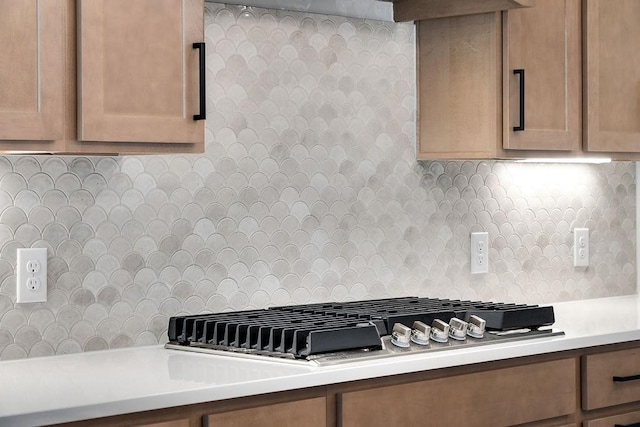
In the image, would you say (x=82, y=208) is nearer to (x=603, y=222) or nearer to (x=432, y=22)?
(x=432, y=22)

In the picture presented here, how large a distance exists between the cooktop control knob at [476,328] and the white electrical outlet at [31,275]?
1122 millimetres

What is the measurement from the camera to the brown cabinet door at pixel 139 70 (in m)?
2.24

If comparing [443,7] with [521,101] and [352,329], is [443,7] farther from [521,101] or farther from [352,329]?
[352,329]

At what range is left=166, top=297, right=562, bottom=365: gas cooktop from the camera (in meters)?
2.39

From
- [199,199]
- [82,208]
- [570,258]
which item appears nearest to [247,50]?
[199,199]

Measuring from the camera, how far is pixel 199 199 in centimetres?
280

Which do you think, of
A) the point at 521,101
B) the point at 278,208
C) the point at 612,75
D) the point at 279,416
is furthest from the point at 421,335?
the point at 612,75

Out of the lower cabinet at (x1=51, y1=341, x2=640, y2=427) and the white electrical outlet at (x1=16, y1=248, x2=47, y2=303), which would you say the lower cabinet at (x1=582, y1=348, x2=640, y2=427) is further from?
the white electrical outlet at (x1=16, y1=248, x2=47, y2=303)

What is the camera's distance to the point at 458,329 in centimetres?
266

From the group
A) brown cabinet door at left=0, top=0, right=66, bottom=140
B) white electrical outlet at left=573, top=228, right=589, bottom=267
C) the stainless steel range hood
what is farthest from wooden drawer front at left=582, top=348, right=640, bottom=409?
brown cabinet door at left=0, top=0, right=66, bottom=140

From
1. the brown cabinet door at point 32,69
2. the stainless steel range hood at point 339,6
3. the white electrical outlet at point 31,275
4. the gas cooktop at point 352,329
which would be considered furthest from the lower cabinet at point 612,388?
the brown cabinet door at point 32,69

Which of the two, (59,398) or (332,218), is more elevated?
(332,218)

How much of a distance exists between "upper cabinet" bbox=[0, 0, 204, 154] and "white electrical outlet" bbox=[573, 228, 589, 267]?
6.08ft

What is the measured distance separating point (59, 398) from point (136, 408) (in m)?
0.16
